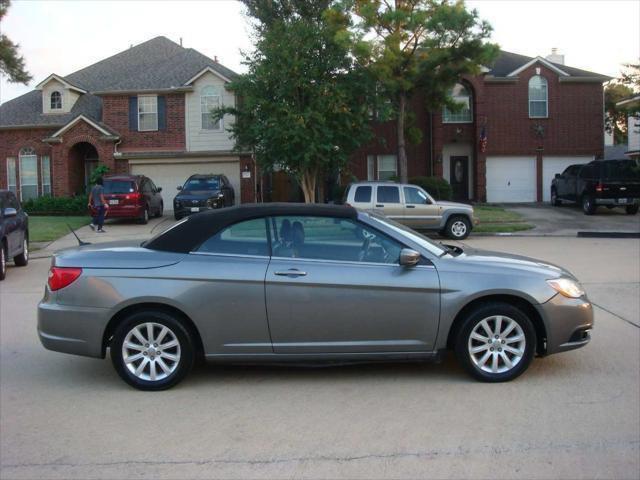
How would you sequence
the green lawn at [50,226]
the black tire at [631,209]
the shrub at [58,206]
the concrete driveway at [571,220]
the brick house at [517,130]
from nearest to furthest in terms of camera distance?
the green lawn at [50,226], the concrete driveway at [571,220], the black tire at [631,209], the shrub at [58,206], the brick house at [517,130]

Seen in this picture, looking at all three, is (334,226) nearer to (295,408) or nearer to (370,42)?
(295,408)

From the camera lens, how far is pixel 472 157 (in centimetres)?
3312

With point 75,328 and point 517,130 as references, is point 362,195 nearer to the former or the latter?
point 75,328

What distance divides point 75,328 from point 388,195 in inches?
579

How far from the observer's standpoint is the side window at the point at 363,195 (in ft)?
65.2

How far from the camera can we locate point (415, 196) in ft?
65.4

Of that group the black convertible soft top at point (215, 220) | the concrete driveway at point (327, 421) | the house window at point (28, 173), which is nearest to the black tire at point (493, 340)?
the concrete driveway at point (327, 421)

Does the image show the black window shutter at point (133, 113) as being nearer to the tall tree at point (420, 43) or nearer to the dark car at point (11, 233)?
the tall tree at point (420, 43)

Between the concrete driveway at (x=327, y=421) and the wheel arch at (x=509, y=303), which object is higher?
the wheel arch at (x=509, y=303)

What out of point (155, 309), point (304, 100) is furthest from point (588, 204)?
point (155, 309)

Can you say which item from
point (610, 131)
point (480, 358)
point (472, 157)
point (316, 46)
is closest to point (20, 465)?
point (480, 358)

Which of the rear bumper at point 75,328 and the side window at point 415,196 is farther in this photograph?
the side window at point 415,196

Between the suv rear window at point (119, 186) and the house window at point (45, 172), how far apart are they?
7.64 metres

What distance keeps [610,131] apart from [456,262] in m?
52.6
